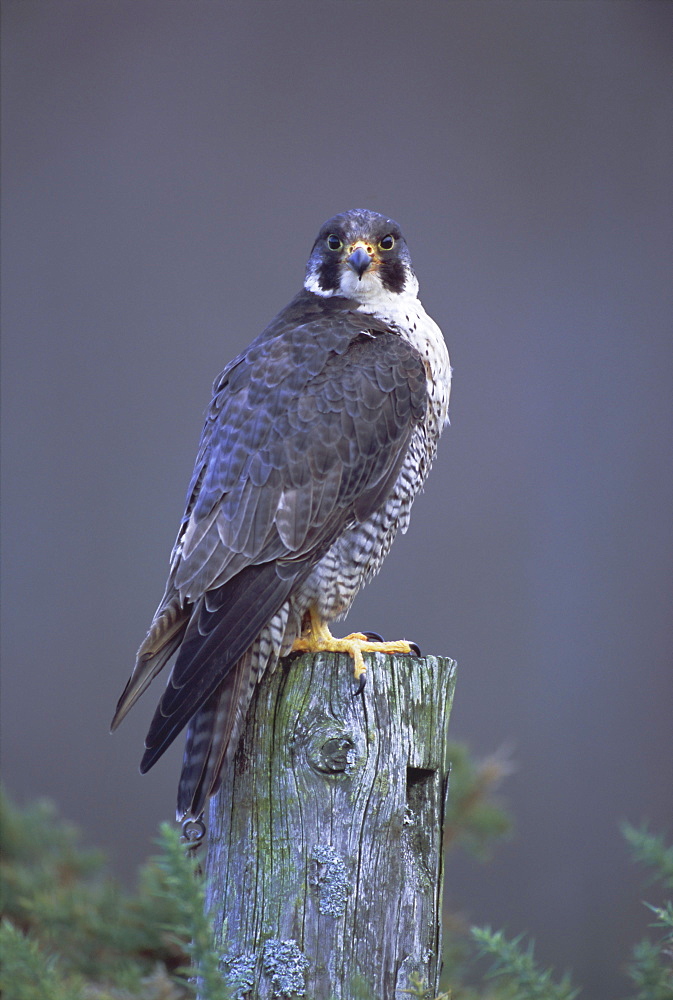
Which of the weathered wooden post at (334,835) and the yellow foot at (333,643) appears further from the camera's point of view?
the yellow foot at (333,643)

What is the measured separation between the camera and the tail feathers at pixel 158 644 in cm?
190

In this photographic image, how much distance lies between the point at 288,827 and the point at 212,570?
1.77 feet

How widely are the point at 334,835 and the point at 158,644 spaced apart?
546mm

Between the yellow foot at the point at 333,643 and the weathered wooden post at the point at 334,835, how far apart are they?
0.46ft

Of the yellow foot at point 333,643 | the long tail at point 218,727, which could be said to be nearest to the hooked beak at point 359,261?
the yellow foot at point 333,643

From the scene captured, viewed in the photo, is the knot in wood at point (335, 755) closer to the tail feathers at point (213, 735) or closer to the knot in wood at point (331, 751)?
the knot in wood at point (331, 751)

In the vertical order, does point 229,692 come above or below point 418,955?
above

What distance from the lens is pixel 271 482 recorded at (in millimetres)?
2064

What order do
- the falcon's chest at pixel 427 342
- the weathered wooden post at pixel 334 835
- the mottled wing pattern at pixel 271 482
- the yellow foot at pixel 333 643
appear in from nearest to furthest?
the weathered wooden post at pixel 334 835 < the mottled wing pattern at pixel 271 482 < the yellow foot at pixel 333 643 < the falcon's chest at pixel 427 342

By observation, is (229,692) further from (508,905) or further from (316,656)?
(508,905)

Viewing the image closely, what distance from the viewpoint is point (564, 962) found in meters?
4.55

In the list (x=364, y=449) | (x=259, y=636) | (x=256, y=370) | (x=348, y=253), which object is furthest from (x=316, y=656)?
(x=348, y=253)

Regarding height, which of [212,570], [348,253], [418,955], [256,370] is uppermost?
[348,253]

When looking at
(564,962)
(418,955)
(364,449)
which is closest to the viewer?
(418,955)
